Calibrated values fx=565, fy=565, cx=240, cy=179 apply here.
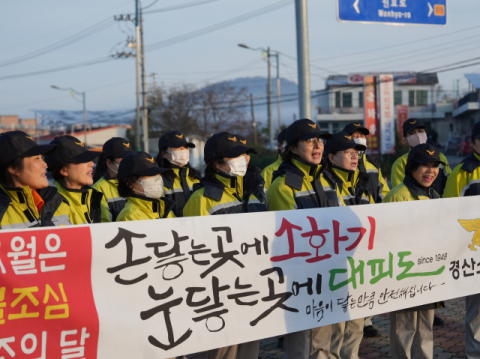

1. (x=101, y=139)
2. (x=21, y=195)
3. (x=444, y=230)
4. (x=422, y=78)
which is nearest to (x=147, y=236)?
(x=21, y=195)

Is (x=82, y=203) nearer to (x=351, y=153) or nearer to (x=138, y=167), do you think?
(x=138, y=167)

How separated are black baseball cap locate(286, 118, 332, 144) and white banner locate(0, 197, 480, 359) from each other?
0.77 metres

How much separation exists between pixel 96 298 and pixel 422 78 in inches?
2355

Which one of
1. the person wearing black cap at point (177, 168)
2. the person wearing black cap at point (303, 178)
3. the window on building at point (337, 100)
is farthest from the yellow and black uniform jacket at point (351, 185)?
the window on building at point (337, 100)

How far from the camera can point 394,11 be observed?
912 centimetres

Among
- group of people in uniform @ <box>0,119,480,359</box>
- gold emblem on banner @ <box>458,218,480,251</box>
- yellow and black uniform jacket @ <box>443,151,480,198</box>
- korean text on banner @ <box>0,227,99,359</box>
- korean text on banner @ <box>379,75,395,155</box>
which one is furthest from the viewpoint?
korean text on banner @ <box>379,75,395,155</box>

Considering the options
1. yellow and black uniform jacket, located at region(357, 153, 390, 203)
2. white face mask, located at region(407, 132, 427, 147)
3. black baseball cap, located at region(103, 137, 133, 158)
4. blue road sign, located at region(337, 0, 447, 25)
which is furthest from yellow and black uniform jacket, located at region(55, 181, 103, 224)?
blue road sign, located at region(337, 0, 447, 25)

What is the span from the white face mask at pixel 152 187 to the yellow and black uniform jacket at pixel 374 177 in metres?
2.88

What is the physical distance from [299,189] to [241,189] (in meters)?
0.49

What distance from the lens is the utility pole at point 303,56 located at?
8.68 metres

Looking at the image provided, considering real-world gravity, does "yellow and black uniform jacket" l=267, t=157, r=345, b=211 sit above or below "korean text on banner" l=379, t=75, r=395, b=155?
below

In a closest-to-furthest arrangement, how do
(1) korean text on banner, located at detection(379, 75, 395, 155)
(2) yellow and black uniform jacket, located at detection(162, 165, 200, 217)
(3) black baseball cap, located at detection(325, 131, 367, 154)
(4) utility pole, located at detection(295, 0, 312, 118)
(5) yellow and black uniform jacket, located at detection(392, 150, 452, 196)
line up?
(3) black baseball cap, located at detection(325, 131, 367, 154), (2) yellow and black uniform jacket, located at detection(162, 165, 200, 217), (5) yellow and black uniform jacket, located at detection(392, 150, 452, 196), (4) utility pole, located at detection(295, 0, 312, 118), (1) korean text on banner, located at detection(379, 75, 395, 155)

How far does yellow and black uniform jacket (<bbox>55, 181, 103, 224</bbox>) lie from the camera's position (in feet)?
13.8

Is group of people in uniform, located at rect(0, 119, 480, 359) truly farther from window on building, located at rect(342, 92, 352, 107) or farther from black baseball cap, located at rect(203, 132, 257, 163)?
window on building, located at rect(342, 92, 352, 107)
